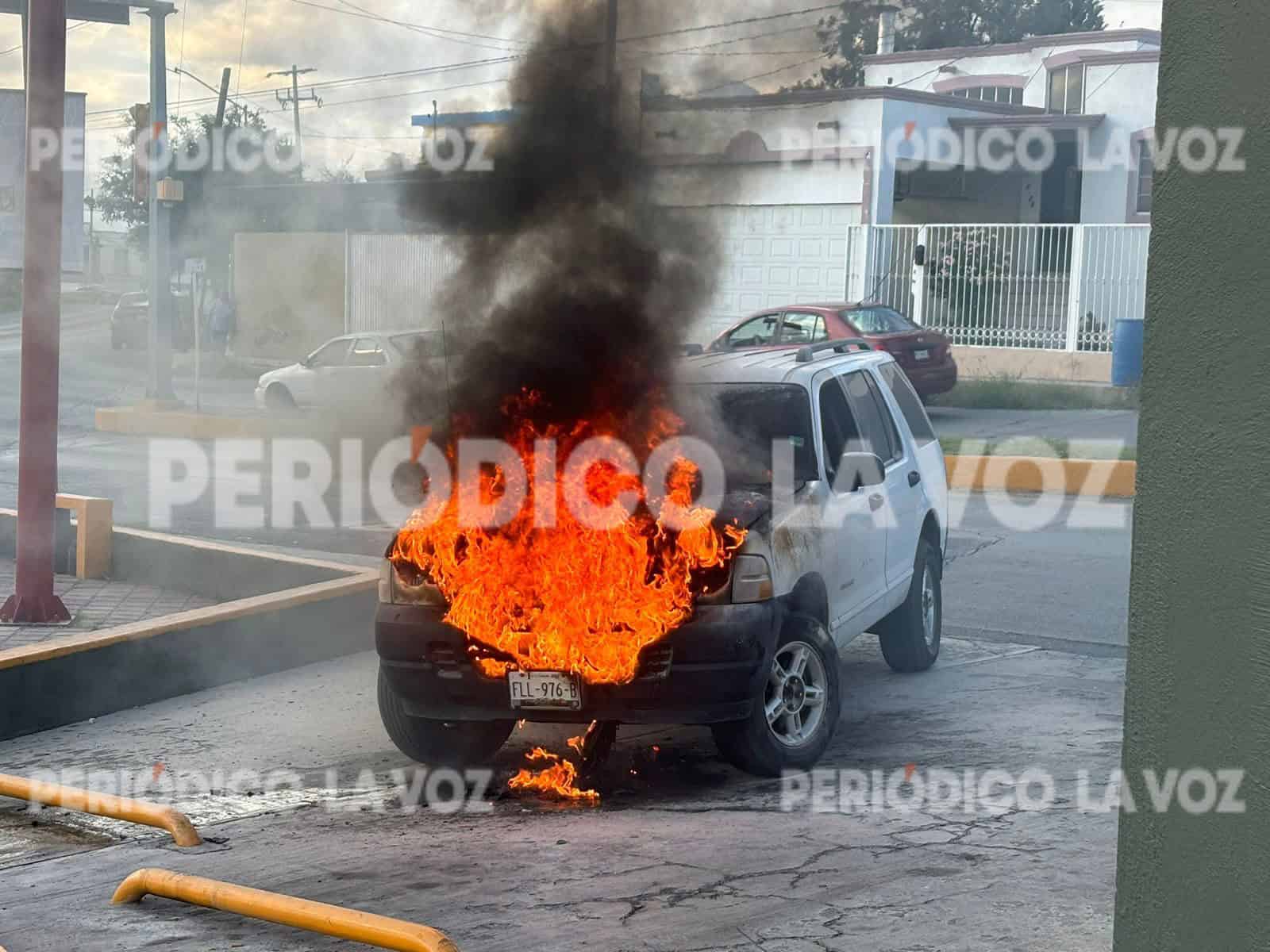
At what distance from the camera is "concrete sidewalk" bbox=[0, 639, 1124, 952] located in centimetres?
503

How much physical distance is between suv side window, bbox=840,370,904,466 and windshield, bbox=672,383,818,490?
1.82 feet

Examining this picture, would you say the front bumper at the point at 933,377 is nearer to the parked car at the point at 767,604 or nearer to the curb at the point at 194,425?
the curb at the point at 194,425

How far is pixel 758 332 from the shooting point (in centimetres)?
2280

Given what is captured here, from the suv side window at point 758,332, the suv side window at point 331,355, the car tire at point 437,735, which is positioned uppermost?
the suv side window at point 758,332

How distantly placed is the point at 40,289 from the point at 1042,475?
984 cm

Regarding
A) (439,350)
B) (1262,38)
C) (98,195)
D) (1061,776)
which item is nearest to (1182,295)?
(1262,38)

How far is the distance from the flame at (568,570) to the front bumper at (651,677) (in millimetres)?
62

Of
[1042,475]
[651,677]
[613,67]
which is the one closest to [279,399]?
[1042,475]

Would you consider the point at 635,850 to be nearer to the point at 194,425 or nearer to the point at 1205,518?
the point at 1205,518

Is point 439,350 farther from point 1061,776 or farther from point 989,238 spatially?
point 989,238

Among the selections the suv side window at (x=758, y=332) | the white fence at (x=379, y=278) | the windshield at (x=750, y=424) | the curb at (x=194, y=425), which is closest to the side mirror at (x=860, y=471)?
the windshield at (x=750, y=424)

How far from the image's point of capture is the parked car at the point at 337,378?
23.2 meters

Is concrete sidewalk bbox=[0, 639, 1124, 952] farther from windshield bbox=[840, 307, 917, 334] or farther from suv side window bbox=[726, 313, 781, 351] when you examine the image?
suv side window bbox=[726, 313, 781, 351]

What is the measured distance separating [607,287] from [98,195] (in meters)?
71.8
